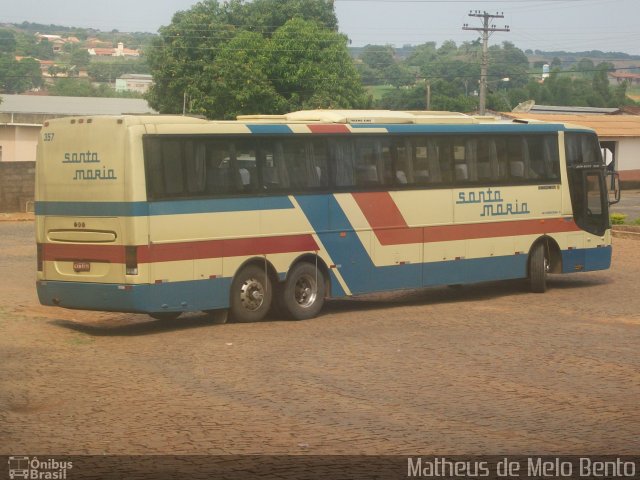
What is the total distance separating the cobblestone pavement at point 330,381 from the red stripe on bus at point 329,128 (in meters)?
2.96

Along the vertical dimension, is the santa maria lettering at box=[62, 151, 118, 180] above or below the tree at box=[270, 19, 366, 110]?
below

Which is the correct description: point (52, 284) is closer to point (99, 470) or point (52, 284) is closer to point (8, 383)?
point (8, 383)

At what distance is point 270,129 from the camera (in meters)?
18.2

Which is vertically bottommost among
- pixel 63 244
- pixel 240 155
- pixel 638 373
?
pixel 638 373

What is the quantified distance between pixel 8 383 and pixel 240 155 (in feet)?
21.2

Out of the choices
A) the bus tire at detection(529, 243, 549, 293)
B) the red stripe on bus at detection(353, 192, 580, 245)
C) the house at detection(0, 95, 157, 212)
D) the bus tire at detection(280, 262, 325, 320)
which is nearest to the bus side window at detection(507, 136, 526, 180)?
the red stripe on bus at detection(353, 192, 580, 245)

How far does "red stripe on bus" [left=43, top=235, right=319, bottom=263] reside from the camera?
635 inches

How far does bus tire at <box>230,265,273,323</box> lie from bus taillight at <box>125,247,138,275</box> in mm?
1874

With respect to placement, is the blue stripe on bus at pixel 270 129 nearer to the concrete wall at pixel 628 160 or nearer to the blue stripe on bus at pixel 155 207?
the blue stripe on bus at pixel 155 207

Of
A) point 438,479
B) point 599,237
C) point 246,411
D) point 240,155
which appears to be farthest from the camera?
point 599,237

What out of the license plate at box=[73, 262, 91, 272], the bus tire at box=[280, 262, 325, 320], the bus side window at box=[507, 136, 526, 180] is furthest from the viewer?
the bus side window at box=[507, 136, 526, 180]

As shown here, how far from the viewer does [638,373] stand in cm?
1330

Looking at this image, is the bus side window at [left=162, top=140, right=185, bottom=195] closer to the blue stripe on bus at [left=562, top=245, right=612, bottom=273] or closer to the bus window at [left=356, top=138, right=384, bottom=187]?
the bus window at [left=356, top=138, right=384, bottom=187]

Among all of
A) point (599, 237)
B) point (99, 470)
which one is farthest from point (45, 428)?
point (599, 237)
